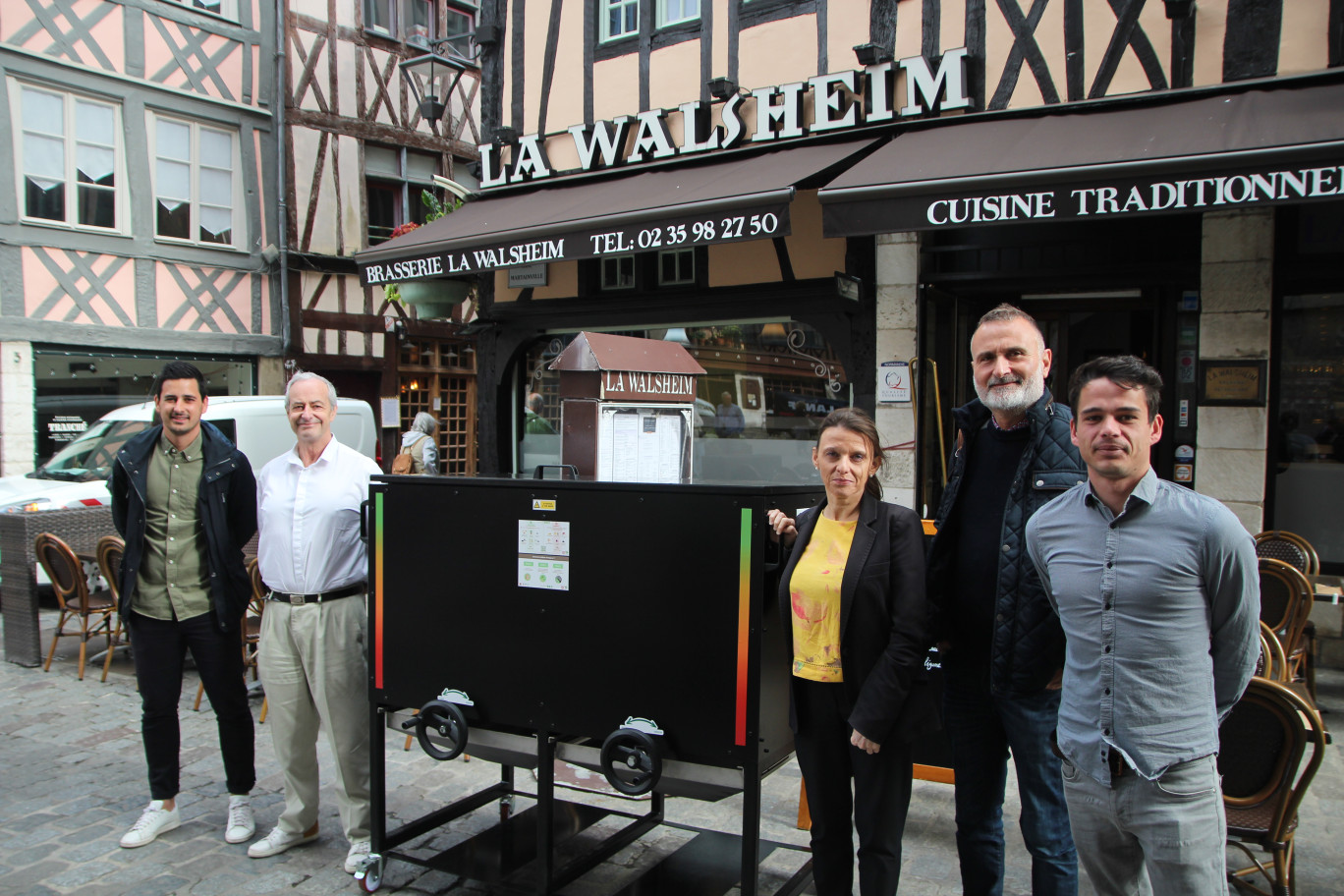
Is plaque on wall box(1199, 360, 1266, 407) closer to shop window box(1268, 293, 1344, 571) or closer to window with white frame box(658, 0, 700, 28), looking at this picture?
shop window box(1268, 293, 1344, 571)

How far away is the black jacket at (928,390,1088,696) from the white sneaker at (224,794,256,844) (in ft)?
9.73

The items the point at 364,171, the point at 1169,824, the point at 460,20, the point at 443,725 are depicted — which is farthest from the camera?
the point at 460,20

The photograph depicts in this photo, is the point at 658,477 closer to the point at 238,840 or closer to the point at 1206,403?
the point at 238,840

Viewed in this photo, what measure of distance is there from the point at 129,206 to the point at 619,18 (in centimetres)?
792

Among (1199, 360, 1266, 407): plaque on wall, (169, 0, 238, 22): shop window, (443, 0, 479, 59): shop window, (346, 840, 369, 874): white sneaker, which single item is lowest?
(346, 840, 369, 874): white sneaker

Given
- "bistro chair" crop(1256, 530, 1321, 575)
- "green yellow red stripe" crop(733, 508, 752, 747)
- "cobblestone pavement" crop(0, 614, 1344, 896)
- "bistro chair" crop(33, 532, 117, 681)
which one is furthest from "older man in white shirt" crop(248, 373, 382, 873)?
"bistro chair" crop(1256, 530, 1321, 575)

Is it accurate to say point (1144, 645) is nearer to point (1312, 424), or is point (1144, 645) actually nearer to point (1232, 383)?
point (1232, 383)

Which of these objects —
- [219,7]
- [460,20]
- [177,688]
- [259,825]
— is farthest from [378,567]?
[460,20]

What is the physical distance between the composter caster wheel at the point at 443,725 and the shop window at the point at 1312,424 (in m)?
5.29

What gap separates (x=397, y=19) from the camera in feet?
50.4

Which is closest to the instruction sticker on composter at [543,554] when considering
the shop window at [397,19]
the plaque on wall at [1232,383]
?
the plaque on wall at [1232,383]

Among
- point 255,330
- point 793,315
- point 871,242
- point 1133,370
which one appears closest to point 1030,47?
point 871,242

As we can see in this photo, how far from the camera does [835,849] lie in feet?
9.11

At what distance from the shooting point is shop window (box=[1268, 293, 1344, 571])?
19.2 feet
